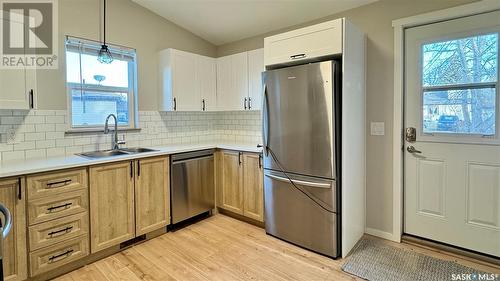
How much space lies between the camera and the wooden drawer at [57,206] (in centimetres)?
208

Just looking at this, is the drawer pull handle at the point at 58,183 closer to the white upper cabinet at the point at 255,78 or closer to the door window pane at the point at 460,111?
the white upper cabinet at the point at 255,78

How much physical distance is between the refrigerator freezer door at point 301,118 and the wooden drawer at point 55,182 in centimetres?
171

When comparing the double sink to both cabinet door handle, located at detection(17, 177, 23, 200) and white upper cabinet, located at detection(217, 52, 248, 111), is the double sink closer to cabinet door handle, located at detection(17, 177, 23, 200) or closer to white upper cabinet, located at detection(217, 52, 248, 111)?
cabinet door handle, located at detection(17, 177, 23, 200)

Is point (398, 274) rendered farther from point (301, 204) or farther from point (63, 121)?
point (63, 121)

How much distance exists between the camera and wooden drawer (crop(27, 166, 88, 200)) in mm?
2066

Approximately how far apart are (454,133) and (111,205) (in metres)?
3.22

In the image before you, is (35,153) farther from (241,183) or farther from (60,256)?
(241,183)

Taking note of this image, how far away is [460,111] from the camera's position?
7.99 feet

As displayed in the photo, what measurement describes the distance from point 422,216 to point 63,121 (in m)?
3.72

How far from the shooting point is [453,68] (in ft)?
8.05

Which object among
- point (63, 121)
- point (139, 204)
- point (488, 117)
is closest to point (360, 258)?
point (488, 117)

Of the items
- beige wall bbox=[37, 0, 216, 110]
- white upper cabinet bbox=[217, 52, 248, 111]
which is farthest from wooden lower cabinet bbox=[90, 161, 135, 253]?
white upper cabinet bbox=[217, 52, 248, 111]

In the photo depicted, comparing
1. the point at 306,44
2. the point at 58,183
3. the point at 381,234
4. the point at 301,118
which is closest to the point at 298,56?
the point at 306,44

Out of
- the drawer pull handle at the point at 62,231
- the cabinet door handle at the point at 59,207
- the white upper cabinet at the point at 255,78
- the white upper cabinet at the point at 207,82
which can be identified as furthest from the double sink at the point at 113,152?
the white upper cabinet at the point at 255,78
